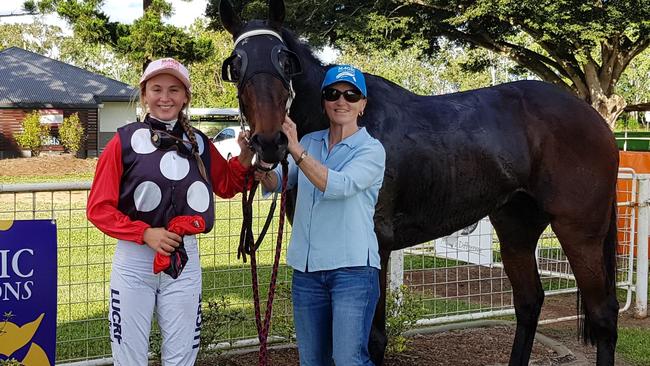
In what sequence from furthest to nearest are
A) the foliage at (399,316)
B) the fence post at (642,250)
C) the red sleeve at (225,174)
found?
the fence post at (642,250), the foliage at (399,316), the red sleeve at (225,174)

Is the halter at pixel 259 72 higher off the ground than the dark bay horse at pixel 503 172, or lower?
higher

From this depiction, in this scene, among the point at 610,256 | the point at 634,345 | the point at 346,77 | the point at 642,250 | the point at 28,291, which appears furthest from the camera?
the point at 642,250

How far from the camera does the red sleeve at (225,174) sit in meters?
2.91

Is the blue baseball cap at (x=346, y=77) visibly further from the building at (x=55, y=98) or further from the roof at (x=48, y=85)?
the roof at (x=48, y=85)

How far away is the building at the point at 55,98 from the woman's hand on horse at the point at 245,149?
2517 cm

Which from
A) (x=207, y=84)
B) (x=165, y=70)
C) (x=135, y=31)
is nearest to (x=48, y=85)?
(x=207, y=84)

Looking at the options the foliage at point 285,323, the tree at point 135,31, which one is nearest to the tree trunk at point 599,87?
the tree at point 135,31

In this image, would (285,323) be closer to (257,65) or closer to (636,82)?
(257,65)

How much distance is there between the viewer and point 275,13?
9.73ft

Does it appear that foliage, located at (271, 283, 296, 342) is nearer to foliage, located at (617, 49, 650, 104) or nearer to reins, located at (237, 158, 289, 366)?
reins, located at (237, 158, 289, 366)

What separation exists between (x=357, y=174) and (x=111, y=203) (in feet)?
3.18

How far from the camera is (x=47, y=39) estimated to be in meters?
68.6

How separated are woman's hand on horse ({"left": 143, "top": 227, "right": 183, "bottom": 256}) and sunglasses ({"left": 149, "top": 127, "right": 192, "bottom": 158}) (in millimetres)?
339

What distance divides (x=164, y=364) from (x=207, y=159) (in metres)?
0.87
